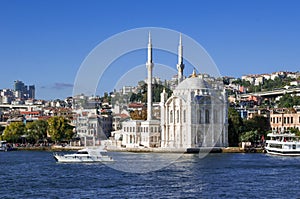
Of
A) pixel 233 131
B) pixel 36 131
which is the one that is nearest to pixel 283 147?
pixel 233 131

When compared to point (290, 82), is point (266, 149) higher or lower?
lower

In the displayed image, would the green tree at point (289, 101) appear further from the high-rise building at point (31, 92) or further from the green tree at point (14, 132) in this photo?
the high-rise building at point (31, 92)

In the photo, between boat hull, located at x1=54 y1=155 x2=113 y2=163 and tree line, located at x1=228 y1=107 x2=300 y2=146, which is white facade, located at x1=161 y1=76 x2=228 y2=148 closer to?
tree line, located at x1=228 y1=107 x2=300 y2=146

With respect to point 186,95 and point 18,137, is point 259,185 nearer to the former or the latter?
point 186,95

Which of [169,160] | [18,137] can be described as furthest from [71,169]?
[18,137]

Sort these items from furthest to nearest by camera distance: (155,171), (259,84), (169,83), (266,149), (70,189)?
(259,84) → (169,83) → (266,149) → (155,171) → (70,189)

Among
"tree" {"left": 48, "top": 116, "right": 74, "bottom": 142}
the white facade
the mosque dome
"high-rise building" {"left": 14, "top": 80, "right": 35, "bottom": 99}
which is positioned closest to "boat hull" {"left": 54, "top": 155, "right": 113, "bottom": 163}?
the white facade

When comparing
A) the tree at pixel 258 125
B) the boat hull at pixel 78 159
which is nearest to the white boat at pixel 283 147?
the tree at pixel 258 125
